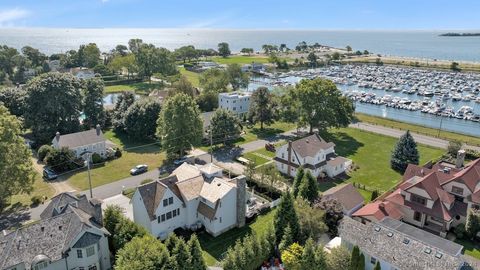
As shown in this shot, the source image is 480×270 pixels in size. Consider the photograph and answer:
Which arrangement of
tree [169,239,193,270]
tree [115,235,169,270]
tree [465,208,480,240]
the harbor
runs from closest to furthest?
tree [115,235,169,270] < tree [169,239,193,270] < tree [465,208,480,240] < the harbor

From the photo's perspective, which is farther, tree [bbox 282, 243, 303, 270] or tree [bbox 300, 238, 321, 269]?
tree [bbox 282, 243, 303, 270]

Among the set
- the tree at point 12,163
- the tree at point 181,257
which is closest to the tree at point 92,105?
the tree at point 12,163

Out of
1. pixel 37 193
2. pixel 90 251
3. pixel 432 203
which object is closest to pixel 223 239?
pixel 90 251

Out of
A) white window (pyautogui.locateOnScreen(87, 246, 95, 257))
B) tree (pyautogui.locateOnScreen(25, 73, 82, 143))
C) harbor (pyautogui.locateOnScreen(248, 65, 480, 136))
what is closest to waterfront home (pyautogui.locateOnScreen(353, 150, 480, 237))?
white window (pyautogui.locateOnScreen(87, 246, 95, 257))

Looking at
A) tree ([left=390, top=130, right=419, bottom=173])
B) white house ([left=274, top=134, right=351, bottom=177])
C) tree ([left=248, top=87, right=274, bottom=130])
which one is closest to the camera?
white house ([left=274, top=134, right=351, bottom=177])

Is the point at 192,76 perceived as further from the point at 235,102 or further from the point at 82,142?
the point at 82,142

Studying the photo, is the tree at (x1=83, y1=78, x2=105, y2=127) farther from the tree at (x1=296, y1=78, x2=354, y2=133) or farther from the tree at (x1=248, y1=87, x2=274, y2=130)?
the tree at (x1=296, y1=78, x2=354, y2=133)
